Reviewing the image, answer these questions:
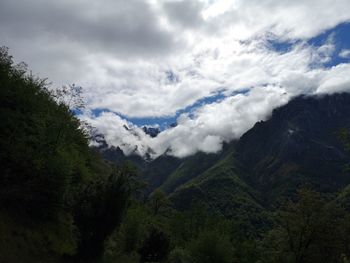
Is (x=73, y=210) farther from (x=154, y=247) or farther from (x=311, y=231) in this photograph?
(x=311, y=231)

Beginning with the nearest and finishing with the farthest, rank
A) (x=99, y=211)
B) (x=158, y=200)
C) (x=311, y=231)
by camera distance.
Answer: (x=99, y=211), (x=311, y=231), (x=158, y=200)

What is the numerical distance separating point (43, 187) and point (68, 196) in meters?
2.81

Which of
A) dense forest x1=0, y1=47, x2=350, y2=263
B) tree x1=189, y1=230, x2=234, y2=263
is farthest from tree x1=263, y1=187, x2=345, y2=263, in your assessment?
tree x1=189, y1=230, x2=234, y2=263

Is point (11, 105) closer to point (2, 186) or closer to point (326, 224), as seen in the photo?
point (2, 186)

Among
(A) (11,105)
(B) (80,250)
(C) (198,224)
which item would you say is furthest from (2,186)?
(C) (198,224)

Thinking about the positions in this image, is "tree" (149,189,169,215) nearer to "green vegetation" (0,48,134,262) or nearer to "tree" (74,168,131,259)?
"green vegetation" (0,48,134,262)

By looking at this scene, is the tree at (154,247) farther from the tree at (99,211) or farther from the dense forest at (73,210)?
the tree at (99,211)

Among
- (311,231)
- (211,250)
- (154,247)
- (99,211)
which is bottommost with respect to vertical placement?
(211,250)

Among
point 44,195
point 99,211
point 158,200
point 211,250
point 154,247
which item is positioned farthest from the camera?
point 158,200

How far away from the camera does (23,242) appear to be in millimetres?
31531

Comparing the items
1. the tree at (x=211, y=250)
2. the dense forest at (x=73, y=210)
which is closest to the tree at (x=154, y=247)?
Answer: the dense forest at (x=73, y=210)

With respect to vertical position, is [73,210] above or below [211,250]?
above

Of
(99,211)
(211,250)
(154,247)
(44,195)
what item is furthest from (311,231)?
(44,195)

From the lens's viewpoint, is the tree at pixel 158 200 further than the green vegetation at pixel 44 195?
Yes
